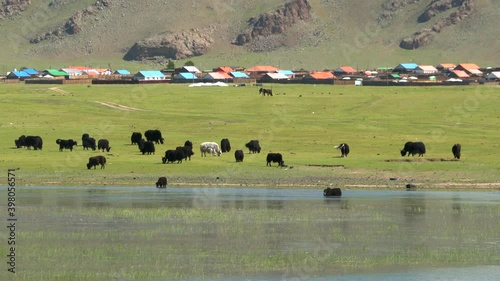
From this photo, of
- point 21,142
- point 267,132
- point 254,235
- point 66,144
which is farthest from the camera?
point 267,132

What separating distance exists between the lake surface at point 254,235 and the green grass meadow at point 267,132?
6593 mm

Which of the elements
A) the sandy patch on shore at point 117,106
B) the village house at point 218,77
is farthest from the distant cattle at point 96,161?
the village house at point 218,77

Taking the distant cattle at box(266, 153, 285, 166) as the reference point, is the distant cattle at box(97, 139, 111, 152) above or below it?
above

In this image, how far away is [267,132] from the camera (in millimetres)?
73250

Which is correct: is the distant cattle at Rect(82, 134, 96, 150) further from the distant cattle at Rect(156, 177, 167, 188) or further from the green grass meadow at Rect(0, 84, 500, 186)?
the distant cattle at Rect(156, 177, 167, 188)

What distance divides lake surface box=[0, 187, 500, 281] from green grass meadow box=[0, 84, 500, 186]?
6.59 m

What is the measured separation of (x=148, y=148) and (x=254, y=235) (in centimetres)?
2900

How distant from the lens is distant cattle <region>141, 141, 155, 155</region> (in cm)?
6003

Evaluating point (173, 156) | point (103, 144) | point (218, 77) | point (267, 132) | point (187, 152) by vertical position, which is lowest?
point (173, 156)

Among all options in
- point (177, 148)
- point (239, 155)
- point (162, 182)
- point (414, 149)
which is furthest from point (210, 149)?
point (162, 182)

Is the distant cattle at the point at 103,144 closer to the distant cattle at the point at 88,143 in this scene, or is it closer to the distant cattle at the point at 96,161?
the distant cattle at the point at 88,143

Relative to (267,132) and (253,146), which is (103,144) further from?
(267,132)

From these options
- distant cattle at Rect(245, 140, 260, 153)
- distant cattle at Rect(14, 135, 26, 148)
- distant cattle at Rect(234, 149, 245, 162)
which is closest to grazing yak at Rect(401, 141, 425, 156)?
distant cattle at Rect(245, 140, 260, 153)

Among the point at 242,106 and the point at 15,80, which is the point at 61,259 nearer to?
the point at 242,106
